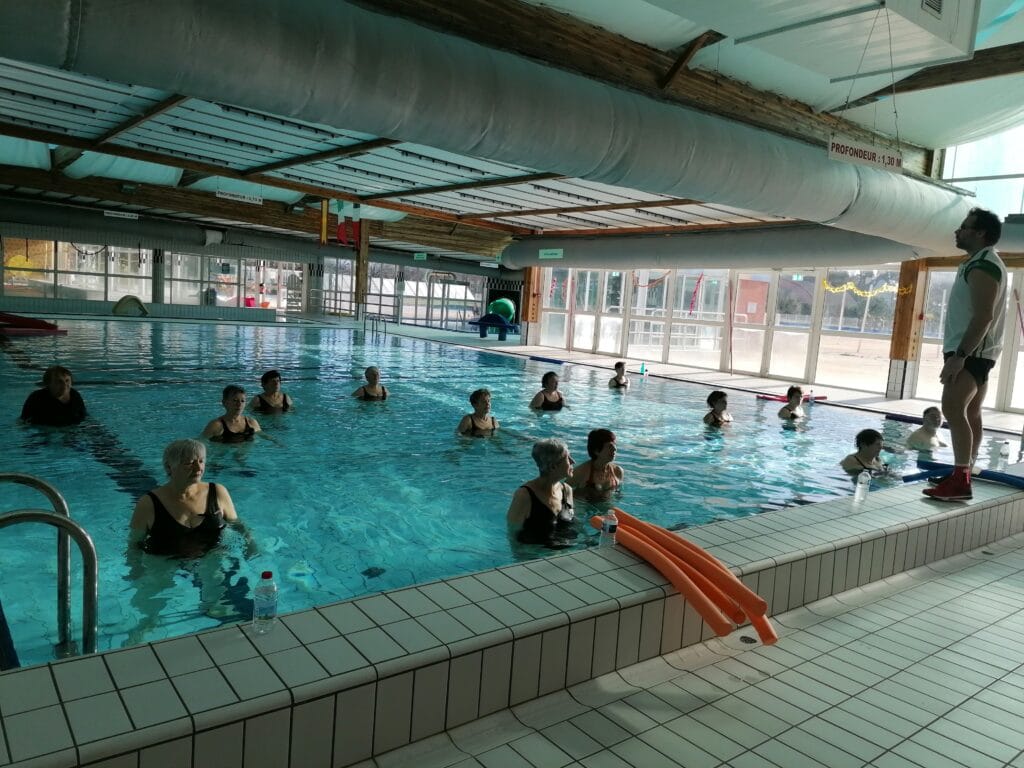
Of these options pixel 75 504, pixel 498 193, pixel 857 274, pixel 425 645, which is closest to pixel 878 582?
pixel 425 645

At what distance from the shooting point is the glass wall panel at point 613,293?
73.8 feet

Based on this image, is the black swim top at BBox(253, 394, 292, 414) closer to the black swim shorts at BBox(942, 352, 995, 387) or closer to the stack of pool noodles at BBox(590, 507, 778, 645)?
the stack of pool noodles at BBox(590, 507, 778, 645)

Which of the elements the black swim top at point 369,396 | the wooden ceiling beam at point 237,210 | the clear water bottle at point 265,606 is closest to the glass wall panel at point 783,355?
the wooden ceiling beam at point 237,210

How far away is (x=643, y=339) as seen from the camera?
2203 centimetres

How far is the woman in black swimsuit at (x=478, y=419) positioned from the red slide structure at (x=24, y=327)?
12312 millimetres

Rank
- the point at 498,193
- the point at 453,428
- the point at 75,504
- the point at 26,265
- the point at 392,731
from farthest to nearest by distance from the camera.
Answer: the point at 26,265, the point at 498,193, the point at 453,428, the point at 75,504, the point at 392,731

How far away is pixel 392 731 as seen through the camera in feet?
6.90

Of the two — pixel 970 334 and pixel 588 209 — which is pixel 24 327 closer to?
pixel 588 209

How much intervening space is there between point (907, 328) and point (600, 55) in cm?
1067

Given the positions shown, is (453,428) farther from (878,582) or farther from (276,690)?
(276,690)

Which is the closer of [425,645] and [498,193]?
[425,645]

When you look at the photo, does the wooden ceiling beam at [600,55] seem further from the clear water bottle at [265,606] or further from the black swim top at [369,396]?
the black swim top at [369,396]

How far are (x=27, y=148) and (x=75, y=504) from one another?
1251 cm

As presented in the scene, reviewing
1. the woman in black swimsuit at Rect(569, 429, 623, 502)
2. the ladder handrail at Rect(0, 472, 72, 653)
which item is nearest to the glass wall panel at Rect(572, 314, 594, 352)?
the woman in black swimsuit at Rect(569, 429, 623, 502)
